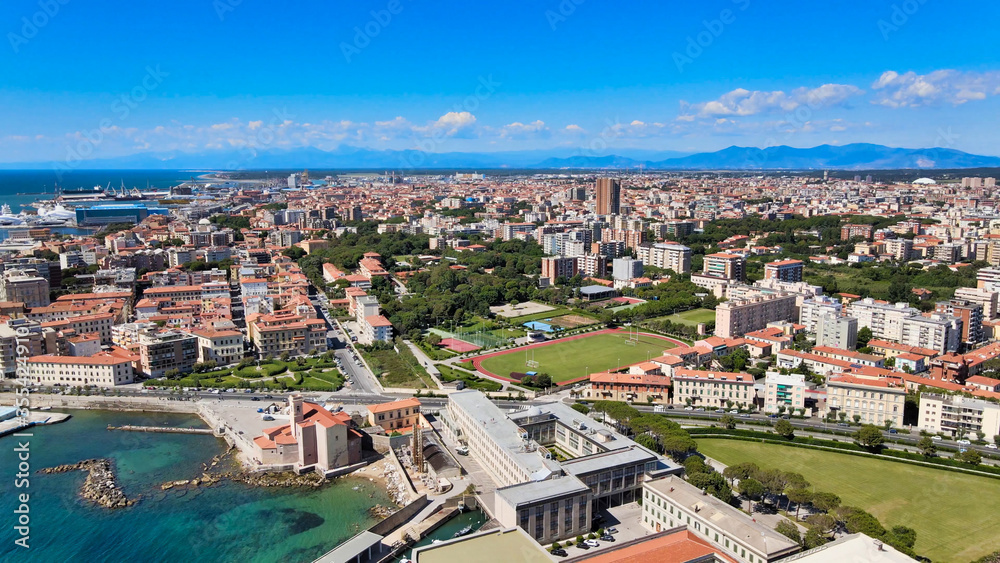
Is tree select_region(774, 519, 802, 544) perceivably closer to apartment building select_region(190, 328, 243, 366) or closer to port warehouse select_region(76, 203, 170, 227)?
apartment building select_region(190, 328, 243, 366)

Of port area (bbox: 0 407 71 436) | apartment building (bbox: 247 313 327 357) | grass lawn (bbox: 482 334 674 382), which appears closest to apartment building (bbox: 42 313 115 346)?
apartment building (bbox: 247 313 327 357)

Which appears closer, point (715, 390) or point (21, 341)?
point (715, 390)

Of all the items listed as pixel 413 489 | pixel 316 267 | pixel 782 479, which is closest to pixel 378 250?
pixel 316 267

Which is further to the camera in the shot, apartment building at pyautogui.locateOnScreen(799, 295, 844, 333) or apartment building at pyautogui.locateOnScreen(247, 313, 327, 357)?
apartment building at pyautogui.locateOnScreen(799, 295, 844, 333)

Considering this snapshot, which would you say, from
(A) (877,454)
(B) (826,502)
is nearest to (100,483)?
(B) (826,502)

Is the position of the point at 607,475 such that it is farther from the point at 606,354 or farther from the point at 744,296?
the point at 744,296

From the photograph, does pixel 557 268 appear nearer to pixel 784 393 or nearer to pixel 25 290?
pixel 784 393

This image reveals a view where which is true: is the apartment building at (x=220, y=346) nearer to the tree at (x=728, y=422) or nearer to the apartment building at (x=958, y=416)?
the tree at (x=728, y=422)
